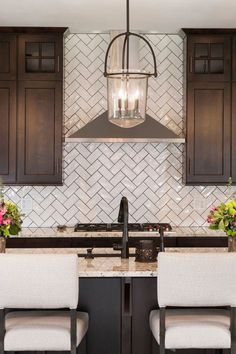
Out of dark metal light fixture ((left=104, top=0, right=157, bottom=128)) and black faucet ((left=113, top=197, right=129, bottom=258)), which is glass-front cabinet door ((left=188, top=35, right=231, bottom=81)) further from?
dark metal light fixture ((left=104, top=0, right=157, bottom=128))

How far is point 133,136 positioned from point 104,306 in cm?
231

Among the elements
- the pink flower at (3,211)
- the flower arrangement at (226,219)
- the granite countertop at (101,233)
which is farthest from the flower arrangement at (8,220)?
the granite countertop at (101,233)

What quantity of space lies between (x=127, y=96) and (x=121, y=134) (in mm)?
2299

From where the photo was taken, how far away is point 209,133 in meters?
5.46

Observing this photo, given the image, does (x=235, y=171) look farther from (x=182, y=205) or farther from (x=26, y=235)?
(x=26, y=235)

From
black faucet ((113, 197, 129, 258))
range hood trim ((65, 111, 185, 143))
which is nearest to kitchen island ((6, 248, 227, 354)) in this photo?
black faucet ((113, 197, 129, 258))

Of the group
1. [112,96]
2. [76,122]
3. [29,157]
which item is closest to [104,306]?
[112,96]

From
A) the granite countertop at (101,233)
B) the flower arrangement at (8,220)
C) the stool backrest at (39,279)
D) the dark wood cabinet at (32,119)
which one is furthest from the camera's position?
the dark wood cabinet at (32,119)

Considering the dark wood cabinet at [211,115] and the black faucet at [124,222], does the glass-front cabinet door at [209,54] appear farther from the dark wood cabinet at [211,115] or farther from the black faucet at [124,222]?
the black faucet at [124,222]

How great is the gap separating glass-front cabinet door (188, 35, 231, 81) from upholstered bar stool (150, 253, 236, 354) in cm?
288

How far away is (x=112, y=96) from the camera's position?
311 centimetres

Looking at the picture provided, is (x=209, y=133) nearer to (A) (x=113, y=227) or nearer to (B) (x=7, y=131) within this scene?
(A) (x=113, y=227)

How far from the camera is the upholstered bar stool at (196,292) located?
287cm

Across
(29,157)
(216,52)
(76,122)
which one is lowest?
(29,157)
